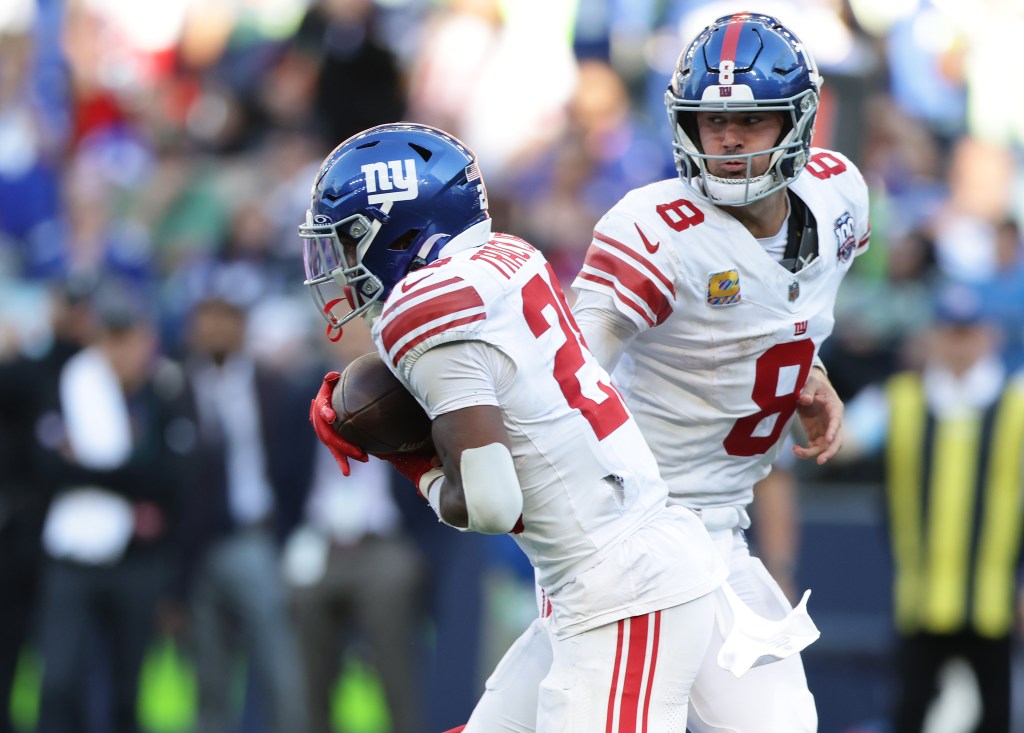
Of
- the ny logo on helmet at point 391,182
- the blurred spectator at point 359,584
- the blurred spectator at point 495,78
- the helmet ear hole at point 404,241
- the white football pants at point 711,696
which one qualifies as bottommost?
the blurred spectator at point 359,584

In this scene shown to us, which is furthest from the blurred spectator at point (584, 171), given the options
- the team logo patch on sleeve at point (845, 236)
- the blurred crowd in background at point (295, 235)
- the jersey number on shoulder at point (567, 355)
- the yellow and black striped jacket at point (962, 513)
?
the jersey number on shoulder at point (567, 355)

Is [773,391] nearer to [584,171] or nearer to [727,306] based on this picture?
[727,306]

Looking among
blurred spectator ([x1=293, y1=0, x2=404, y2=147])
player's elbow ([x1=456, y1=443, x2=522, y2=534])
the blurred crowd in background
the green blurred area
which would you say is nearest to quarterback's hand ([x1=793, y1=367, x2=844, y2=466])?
player's elbow ([x1=456, y1=443, x2=522, y2=534])

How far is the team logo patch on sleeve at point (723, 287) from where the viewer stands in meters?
4.12

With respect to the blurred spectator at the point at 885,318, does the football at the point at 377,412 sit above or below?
above

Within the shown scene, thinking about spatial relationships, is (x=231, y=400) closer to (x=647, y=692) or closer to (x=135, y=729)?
(x=135, y=729)

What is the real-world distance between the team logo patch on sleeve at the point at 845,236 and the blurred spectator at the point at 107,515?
4155 mm

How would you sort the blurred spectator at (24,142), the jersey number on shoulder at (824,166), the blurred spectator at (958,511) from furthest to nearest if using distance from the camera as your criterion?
the blurred spectator at (24,142) < the blurred spectator at (958,511) < the jersey number on shoulder at (824,166)

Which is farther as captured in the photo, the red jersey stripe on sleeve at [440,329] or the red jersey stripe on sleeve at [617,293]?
the red jersey stripe on sleeve at [617,293]

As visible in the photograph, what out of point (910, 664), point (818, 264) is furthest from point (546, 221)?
point (818, 264)

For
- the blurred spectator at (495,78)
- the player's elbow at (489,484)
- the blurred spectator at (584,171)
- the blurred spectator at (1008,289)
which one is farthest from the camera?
the blurred spectator at (495,78)

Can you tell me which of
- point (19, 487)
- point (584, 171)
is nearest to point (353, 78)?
point (584, 171)

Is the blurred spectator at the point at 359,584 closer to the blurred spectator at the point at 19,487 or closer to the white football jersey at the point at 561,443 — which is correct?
the blurred spectator at the point at 19,487

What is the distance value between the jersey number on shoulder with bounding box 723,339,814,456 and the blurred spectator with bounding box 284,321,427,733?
11.5ft
